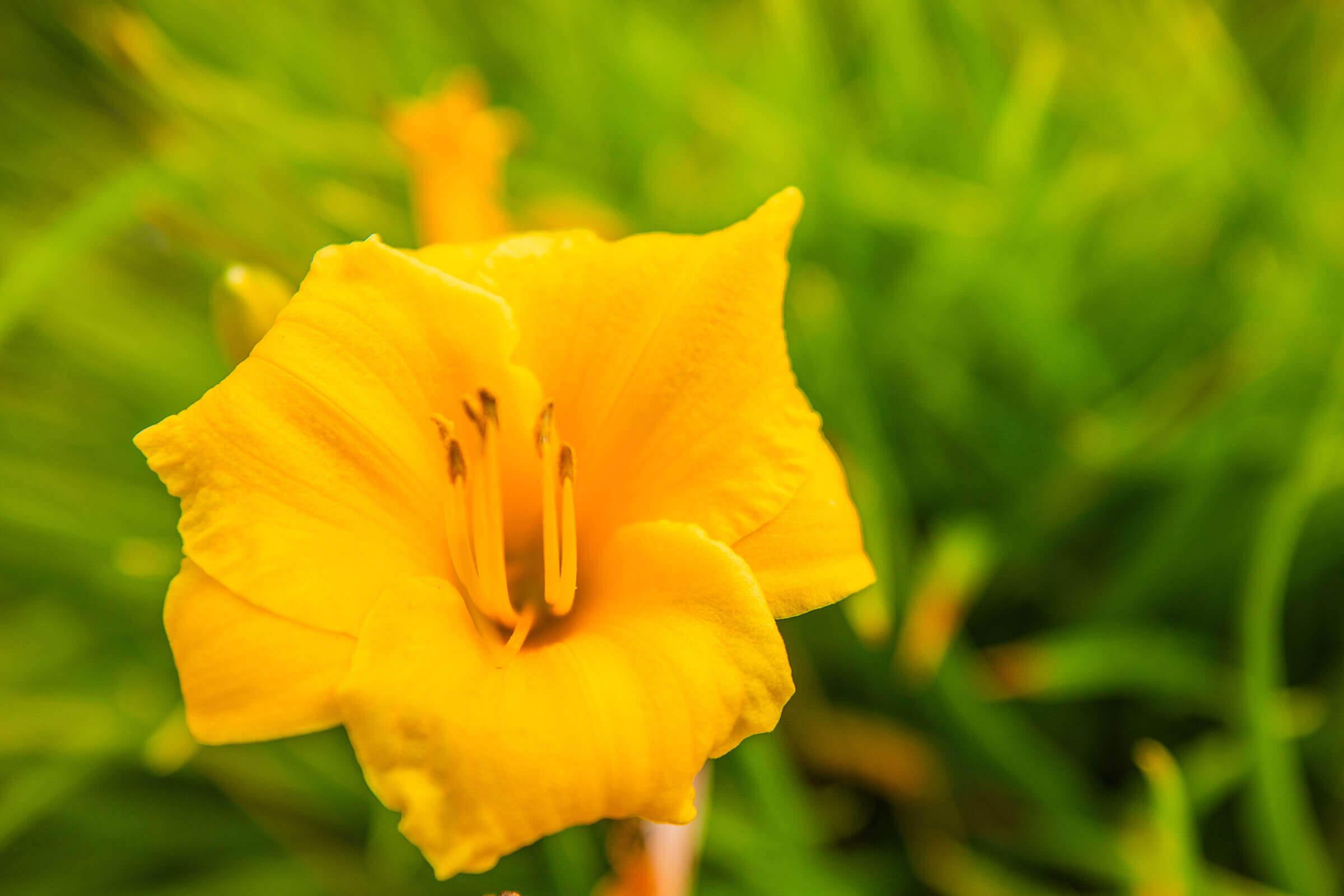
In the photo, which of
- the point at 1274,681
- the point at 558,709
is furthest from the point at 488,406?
the point at 1274,681

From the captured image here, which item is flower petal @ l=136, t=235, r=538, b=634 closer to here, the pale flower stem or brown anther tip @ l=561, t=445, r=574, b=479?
brown anther tip @ l=561, t=445, r=574, b=479

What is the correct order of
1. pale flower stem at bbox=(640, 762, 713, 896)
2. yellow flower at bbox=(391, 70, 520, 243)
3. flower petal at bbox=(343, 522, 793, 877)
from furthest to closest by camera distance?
yellow flower at bbox=(391, 70, 520, 243) < pale flower stem at bbox=(640, 762, 713, 896) < flower petal at bbox=(343, 522, 793, 877)

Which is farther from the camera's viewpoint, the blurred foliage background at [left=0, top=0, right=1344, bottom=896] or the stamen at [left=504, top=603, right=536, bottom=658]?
the blurred foliage background at [left=0, top=0, right=1344, bottom=896]

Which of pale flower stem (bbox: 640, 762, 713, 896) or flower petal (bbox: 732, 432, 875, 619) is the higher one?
flower petal (bbox: 732, 432, 875, 619)

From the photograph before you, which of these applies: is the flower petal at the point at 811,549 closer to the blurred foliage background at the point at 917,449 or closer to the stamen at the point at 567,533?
the stamen at the point at 567,533

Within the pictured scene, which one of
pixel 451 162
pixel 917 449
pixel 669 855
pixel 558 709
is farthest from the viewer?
pixel 917 449

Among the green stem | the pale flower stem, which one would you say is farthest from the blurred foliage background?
the pale flower stem

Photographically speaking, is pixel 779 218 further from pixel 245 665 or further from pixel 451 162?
pixel 451 162
